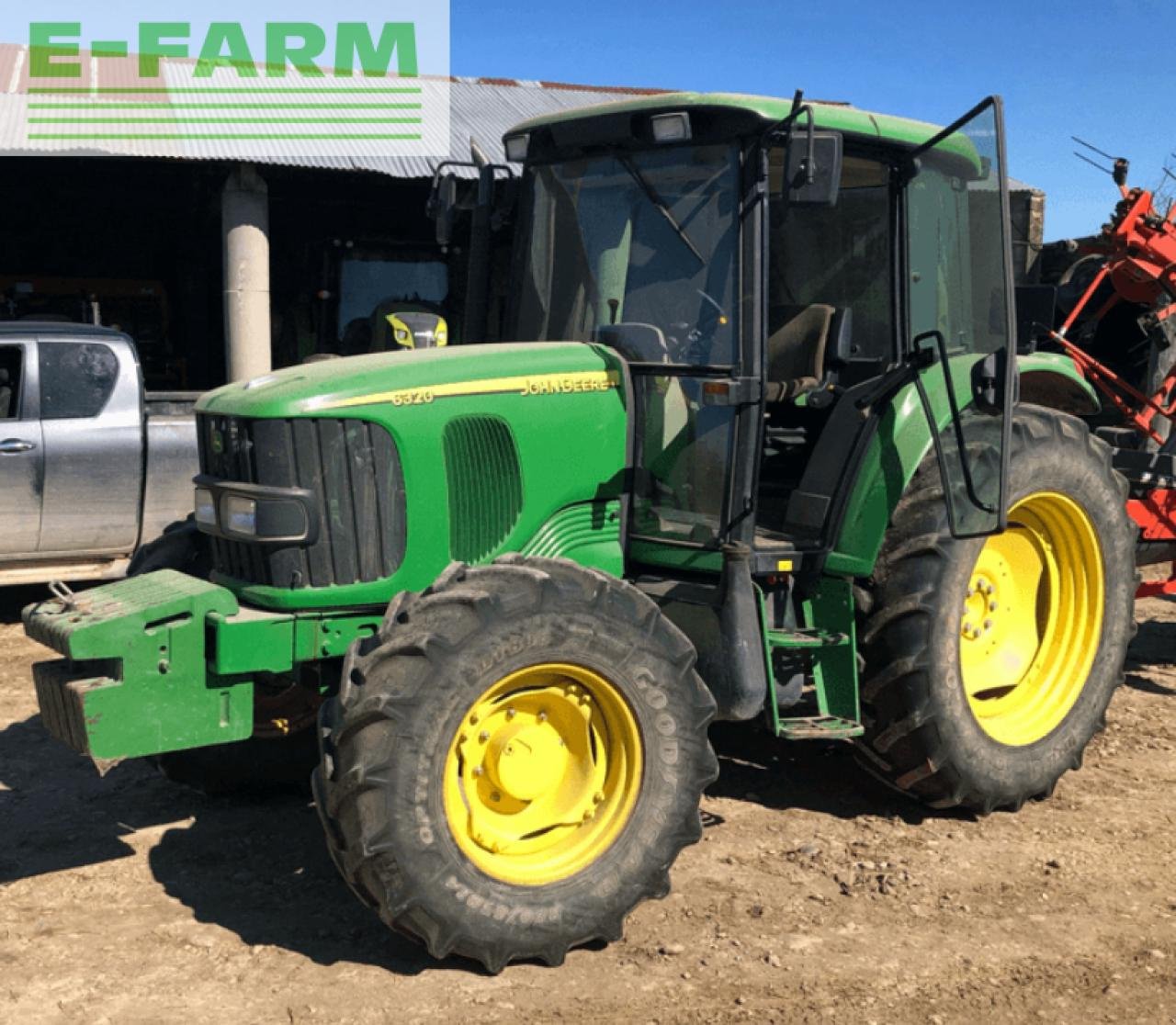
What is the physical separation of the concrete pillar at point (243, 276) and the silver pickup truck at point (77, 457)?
14.0 ft

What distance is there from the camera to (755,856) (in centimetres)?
487

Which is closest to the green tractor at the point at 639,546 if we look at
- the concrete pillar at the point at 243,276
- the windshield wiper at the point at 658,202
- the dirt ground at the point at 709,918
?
the windshield wiper at the point at 658,202

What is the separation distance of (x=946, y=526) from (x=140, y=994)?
2.97 metres

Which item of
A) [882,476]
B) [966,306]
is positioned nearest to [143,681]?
[882,476]

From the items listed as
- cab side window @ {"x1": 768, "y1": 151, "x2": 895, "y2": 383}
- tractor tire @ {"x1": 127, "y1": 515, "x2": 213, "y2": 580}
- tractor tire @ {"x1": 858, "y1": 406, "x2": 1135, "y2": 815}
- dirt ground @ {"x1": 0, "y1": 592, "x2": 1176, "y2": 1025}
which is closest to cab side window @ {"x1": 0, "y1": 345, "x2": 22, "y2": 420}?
dirt ground @ {"x1": 0, "y1": 592, "x2": 1176, "y2": 1025}

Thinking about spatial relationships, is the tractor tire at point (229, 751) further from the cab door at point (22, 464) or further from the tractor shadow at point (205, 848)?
the cab door at point (22, 464)

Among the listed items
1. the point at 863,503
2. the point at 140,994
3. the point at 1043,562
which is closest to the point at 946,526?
the point at 863,503

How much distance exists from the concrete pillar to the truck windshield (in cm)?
817

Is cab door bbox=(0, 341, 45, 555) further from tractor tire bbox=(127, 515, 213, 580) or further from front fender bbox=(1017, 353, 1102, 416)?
front fender bbox=(1017, 353, 1102, 416)

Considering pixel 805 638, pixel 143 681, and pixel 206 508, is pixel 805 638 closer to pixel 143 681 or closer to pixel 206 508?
pixel 206 508

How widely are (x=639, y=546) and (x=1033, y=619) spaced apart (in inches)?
70.0

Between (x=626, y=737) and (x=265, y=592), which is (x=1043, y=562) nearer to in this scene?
(x=626, y=737)

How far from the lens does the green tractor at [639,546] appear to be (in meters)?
3.97

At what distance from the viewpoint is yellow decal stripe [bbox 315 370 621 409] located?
4273mm
